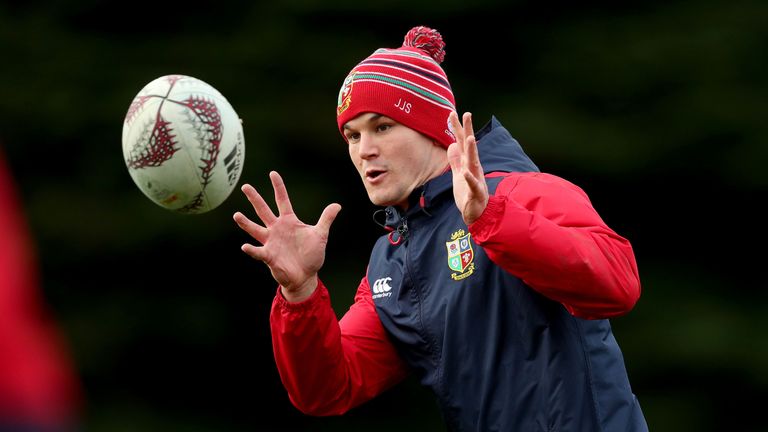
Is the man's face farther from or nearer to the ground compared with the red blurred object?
nearer to the ground

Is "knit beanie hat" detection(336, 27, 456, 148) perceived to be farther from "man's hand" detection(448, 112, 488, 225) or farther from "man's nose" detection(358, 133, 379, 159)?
"man's hand" detection(448, 112, 488, 225)

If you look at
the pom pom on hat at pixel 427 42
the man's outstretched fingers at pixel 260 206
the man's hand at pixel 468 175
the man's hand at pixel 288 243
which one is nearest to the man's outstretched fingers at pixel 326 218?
the man's hand at pixel 288 243

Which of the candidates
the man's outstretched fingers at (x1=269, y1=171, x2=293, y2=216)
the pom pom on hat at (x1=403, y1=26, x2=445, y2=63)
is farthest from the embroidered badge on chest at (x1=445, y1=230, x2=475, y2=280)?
the pom pom on hat at (x1=403, y1=26, x2=445, y2=63)

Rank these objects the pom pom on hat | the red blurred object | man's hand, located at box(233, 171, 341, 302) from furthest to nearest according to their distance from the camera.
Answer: the pom pom on hat
man's hand, located at box(233, 171, 341, 302)
the red blurred object

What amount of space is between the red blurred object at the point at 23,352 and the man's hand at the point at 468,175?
1.33 meters

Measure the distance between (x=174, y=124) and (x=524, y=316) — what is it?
100 centimetres

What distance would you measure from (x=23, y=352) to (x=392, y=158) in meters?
1.85

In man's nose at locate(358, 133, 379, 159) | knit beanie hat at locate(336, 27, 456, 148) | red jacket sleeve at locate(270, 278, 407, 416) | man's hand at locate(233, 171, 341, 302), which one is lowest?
red jacket sleeve at locate(270, 278, 407, 416)

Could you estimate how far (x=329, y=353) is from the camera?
3.30 m

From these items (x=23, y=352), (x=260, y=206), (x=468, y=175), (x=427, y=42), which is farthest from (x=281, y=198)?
(x=23, y=352)

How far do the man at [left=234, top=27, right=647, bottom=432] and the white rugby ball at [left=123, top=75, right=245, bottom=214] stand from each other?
19 cm

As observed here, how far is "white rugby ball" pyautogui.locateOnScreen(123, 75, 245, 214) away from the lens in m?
3.22

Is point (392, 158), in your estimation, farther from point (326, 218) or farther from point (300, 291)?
point (300, 291)

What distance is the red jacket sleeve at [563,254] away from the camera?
275 centimetres
